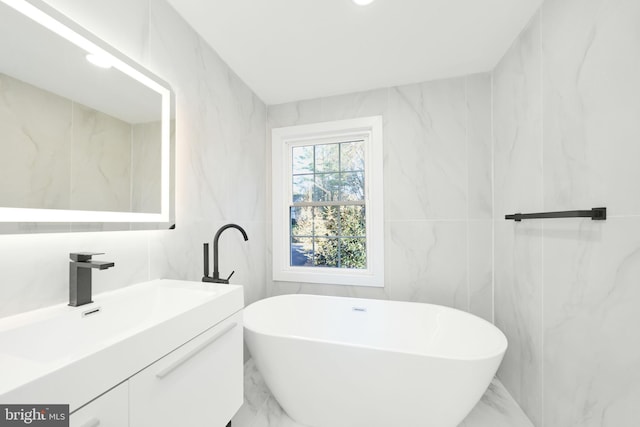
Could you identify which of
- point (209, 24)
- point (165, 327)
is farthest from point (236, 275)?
point (209, 24)

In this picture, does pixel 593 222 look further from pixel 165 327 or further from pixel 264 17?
pixel 264 17

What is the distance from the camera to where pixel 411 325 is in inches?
79.6

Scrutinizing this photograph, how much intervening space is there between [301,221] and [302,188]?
1.12ft

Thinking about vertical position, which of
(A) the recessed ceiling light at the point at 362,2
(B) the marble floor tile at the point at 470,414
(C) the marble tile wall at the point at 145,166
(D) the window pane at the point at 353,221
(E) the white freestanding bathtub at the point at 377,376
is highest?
(A) the recessed ceiling light at the point at 362,2

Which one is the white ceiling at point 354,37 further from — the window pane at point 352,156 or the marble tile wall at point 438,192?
the window pane at point 352,156

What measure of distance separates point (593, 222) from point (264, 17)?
2021 mm

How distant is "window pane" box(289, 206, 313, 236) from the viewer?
2.71 metres

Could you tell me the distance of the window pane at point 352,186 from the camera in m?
2.56

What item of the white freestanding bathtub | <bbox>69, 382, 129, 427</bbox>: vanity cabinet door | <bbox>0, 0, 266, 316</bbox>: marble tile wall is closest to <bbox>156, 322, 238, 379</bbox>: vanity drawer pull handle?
<bbox>69, 382, 129, 427</bbox>: vanity cabinet door

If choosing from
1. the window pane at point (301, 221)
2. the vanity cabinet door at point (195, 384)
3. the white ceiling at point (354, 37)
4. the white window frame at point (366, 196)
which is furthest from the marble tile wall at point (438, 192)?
the vanity cabinet door at point (195, 384)

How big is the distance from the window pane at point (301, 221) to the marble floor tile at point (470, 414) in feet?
4.48

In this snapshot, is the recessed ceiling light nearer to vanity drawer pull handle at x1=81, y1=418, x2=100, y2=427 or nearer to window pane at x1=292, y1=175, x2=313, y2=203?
window pane at x1=292, y1=175, x2=313, y2=203

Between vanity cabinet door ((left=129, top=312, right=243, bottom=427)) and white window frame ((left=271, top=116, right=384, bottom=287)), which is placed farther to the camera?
white window frame ((left=271, top=116, right=384, bottom=287))

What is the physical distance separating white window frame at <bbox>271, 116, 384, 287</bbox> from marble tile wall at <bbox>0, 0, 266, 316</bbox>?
16 centimetres
